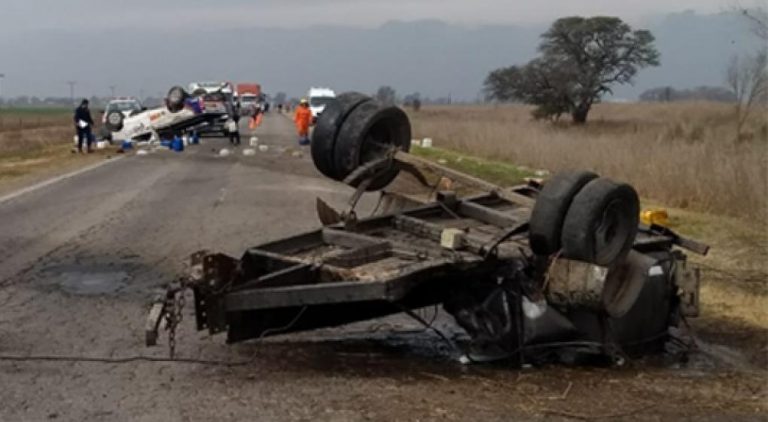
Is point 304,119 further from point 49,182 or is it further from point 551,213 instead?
point 551,213

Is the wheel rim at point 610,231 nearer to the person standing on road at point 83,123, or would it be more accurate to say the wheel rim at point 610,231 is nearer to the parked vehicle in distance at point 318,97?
the person standing on road at point 83,123

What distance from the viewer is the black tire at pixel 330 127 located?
8.33m

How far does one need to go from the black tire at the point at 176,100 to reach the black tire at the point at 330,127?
27.1 metres

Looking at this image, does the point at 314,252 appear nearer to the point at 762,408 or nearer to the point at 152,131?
the point at 762,408

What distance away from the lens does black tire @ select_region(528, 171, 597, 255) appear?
22.1ft

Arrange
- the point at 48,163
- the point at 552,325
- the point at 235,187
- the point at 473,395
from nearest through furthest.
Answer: the point at 473,395, the point at 552,325, the point at 235,187, the point at 48,163

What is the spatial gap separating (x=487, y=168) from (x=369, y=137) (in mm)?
16055

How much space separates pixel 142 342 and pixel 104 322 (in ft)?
2.67

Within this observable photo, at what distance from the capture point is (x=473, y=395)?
6113 mm

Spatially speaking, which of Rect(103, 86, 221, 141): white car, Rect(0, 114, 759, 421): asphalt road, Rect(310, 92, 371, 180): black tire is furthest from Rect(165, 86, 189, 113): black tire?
Rect(310, 92, 371, 180): black tire

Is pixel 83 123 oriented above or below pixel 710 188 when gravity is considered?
below

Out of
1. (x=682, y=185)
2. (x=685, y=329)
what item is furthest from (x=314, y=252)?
(x=682, y=185)

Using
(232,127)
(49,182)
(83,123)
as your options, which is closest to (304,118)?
(232,127)

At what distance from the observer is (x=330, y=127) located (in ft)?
27.4
